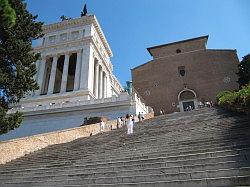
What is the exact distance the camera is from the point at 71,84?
43.8 m

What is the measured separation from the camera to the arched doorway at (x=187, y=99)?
3500cm

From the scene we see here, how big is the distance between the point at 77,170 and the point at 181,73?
31.6 m

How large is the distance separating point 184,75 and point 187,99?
12.3 feet

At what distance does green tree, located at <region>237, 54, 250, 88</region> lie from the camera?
31.9 m

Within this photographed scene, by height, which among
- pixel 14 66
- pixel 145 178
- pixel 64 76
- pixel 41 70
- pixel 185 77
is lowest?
pixel 145 178

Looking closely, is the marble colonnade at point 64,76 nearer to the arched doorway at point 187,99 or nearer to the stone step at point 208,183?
the arched doorway at point 187,99

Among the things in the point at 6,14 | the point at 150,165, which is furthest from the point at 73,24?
the point at 150,165

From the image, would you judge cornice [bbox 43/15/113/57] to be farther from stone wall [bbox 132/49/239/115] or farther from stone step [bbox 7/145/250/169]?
stone step [bbox 7/145/250/169]

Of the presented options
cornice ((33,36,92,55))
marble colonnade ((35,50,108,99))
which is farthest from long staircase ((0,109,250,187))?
cornice ((33,36,92,55))

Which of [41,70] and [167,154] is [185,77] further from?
[167,154]

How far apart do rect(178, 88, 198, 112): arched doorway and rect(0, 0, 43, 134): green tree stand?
80.8 feet

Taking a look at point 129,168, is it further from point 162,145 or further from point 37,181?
point 37,181

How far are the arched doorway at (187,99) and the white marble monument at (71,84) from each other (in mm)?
7207

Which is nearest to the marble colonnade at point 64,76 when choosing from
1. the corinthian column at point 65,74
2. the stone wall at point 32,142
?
the corinthian column at point 65,74
